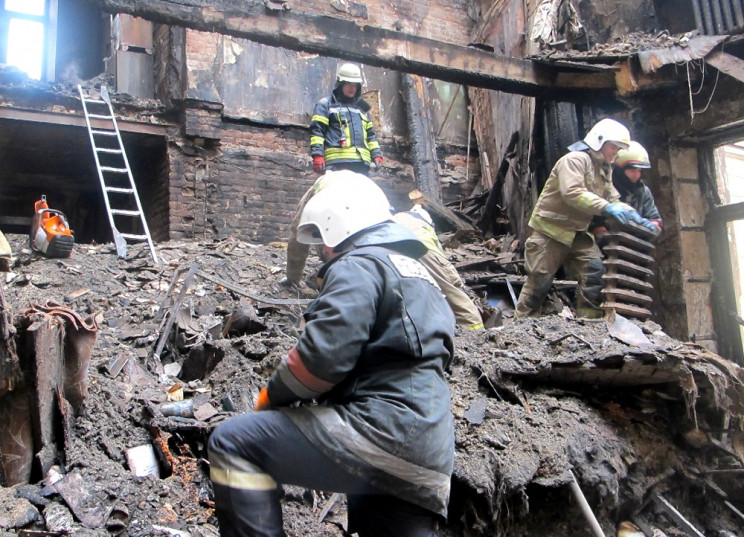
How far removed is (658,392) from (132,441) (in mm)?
3187

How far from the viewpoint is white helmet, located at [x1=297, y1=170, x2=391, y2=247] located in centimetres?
232

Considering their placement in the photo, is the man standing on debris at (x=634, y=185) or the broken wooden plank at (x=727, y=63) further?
the broken wooden plank at (x=727, y=63)

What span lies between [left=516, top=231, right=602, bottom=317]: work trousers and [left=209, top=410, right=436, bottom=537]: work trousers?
3.70 m

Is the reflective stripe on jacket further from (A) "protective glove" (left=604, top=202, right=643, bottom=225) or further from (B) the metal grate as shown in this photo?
(B) the metal grate

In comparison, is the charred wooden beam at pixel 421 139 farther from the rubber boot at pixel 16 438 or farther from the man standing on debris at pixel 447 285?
the rubber boot at pixel 16 438

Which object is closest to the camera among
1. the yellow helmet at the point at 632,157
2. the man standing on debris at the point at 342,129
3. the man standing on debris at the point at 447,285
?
the man standing on debris at the point at 447,285

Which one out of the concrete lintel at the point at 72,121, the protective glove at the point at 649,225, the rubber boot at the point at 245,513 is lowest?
the rubber boot at the point at 245,513

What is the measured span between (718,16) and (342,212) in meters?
5.95

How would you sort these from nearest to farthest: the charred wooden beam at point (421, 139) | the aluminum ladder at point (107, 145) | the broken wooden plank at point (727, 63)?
the broken wooden plank at point (727, 63) → the aluminum ladder at point (107, 145) → the charred wooden beam at point (421, 139)

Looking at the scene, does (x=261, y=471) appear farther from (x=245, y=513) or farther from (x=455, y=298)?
(x=455, y=298)

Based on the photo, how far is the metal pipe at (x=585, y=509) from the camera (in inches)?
114

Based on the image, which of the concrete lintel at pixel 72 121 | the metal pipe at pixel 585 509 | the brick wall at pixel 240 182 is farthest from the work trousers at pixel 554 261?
the concrete lintel at pixel 72 121

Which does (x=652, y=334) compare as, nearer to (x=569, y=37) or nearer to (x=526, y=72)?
(x=526, y=72)

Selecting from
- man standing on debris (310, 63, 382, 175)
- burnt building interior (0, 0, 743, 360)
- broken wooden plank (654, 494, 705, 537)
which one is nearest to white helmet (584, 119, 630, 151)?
burnt building interior (0, 0, 743, 360)
